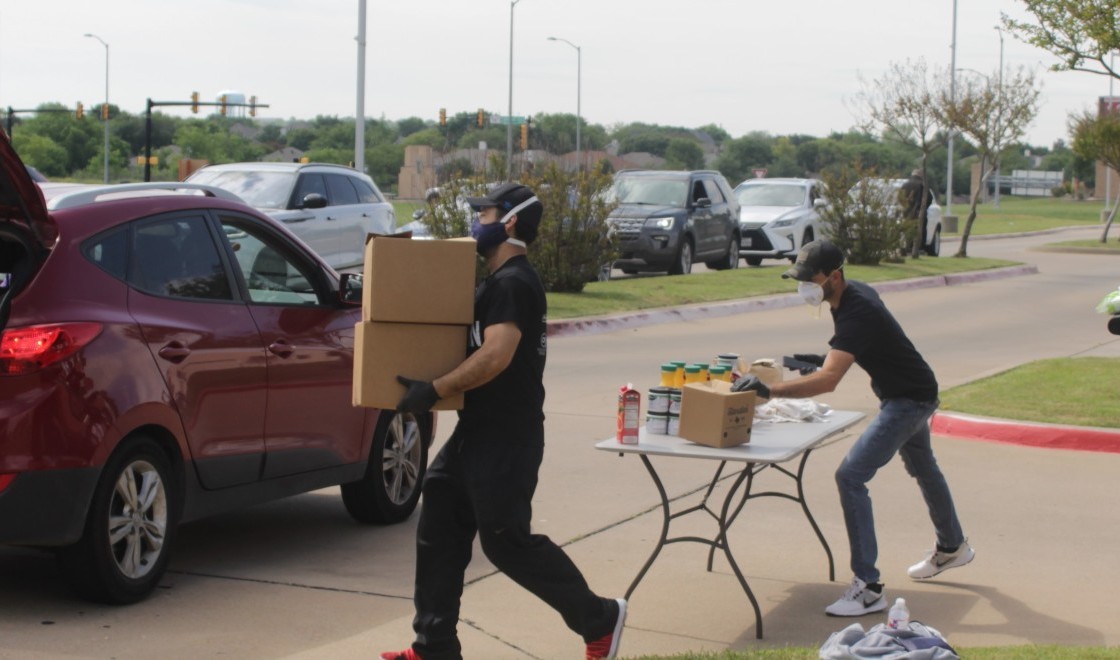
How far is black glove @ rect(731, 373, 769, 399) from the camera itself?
636 cm

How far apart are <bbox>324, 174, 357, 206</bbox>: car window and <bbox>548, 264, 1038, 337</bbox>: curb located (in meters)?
4.22

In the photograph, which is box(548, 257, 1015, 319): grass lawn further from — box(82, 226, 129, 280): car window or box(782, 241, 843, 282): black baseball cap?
box(82, 226, 129, 280): car window

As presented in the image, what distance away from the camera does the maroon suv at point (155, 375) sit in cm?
589

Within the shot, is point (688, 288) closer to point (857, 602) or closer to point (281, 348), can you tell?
point (281, 348)

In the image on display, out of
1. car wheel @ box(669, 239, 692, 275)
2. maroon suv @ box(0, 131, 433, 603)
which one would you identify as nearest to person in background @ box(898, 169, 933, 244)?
car wheel @ box(669, 239, 692, 275)

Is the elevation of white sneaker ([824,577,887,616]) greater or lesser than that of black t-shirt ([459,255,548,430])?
lesser

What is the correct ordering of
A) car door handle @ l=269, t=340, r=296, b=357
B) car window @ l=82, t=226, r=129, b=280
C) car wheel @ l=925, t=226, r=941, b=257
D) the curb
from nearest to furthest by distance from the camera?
car window @ l=82, t=226, r=129, b=280
car door handle @ l=269, t=340, r=296, b=357
the curb
car wheel @ l=925, t=226, r=941, b=257

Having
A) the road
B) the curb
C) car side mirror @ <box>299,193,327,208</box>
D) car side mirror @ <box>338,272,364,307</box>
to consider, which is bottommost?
the road

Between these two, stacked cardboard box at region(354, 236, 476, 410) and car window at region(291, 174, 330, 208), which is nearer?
stacked cardboard box at region(354, 236, 476, 410)

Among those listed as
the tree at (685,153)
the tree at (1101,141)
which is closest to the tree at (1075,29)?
the tree at (1101,141)

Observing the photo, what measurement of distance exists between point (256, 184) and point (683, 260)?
8.93m

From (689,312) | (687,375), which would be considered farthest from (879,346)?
(689,312)

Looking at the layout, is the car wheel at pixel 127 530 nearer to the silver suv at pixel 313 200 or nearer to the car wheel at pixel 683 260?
the silver suv at pixel 313 200

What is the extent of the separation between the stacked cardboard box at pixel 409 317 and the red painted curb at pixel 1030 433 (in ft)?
22.2
